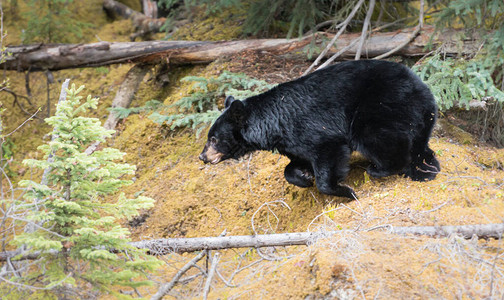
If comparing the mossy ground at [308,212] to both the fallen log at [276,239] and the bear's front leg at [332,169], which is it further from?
the bear's front leg at [332,169]

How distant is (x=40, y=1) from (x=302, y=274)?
9.64m

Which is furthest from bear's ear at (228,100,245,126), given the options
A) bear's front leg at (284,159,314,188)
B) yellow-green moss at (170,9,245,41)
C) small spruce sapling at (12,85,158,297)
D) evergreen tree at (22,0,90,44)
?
evergreen tree at (22,0,90,44)

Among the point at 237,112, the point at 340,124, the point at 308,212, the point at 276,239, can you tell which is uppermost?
the point at 237,112

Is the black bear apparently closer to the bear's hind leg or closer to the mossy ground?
the bear's hind leg

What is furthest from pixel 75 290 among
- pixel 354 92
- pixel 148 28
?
pixel 148 28

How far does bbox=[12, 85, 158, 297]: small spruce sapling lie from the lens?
12.5ft

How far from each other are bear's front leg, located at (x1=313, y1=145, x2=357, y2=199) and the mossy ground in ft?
0.76

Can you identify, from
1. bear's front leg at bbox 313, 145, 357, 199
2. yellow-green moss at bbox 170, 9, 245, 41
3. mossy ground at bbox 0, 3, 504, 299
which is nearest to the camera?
mossy ground at bbox 0, 3, 504, 299

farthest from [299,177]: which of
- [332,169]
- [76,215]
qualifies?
[76,215]

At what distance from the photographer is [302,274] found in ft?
13.2

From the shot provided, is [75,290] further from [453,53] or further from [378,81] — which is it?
[453,53]

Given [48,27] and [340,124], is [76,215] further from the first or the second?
[48,27]

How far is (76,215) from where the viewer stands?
4.13 metres

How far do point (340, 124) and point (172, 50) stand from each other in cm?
487
